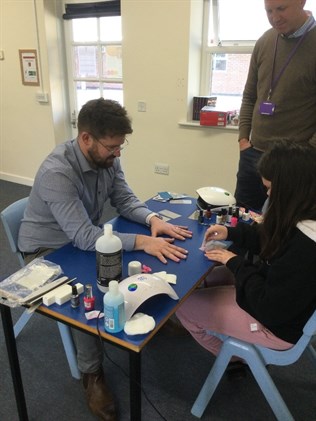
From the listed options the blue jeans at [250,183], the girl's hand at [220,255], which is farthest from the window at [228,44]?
the girl's hand at [220,255]

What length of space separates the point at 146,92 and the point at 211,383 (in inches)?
107

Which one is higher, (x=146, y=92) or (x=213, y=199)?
(x=146, y=92)

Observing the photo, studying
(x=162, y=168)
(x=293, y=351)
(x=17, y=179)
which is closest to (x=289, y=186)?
(x=293, y=351)

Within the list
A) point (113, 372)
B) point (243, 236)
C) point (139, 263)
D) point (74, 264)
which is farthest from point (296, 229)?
point (113, 372)

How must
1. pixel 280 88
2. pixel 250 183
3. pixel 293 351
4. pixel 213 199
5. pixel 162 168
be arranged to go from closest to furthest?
pixel 293 351 < pixel 213 199 < pixel 280 88 < pixel 250 183 < pixel 162 168

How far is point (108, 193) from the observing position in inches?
71.4

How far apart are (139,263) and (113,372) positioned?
30.0 inches

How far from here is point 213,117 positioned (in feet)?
10.2

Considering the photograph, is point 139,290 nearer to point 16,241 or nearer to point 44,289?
point 44,289

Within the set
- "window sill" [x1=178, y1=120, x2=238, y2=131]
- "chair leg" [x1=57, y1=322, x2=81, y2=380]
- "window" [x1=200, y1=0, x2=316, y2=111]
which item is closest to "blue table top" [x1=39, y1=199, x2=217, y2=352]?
"chair leg" [x1=57, y1=322, x2=81, y2=380]

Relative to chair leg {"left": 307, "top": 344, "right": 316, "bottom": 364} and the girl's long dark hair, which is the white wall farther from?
the girl's long dark hair

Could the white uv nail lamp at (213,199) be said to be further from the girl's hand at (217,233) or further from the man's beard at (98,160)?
the man's beard at (98,160)

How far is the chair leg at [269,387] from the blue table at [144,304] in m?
0.39

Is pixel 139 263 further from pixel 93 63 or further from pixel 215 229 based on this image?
pixel 93 63
